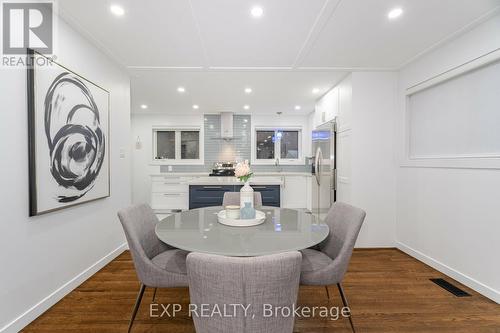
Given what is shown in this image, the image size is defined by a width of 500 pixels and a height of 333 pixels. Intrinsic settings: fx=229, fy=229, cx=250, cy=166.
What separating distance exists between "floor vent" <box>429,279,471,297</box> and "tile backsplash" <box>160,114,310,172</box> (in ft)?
12.4

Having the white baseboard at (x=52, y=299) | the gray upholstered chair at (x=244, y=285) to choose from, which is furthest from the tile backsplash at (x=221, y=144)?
the gray upholstered chair at (x=244, y=285)

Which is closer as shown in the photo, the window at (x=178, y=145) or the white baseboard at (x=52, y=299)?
the white baseboard at (x=52, y=299)

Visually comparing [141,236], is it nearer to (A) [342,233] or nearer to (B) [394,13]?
(A) [342,233]

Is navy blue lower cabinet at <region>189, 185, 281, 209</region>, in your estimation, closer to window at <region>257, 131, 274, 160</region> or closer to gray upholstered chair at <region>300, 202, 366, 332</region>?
gray upholstered chair at <region>300, 202, 366, 332</region>

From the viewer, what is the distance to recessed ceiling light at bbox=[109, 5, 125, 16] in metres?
1.84

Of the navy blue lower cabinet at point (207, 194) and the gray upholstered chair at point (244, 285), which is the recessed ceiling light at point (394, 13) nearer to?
the gray upholstered chair at point (244, 285)

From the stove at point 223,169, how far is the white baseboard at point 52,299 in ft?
9.55

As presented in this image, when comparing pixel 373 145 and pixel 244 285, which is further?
pixel 373 145

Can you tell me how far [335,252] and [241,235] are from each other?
793 millimetres

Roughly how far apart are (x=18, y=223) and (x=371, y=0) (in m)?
3.07

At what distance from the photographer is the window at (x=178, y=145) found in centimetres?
593

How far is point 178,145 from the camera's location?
19.5ft

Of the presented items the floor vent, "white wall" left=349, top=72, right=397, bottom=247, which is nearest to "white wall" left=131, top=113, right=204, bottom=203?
"white wall" left=349, top=72, right=397, bottom=247

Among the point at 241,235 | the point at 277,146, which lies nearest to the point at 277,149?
the point at 277,146
